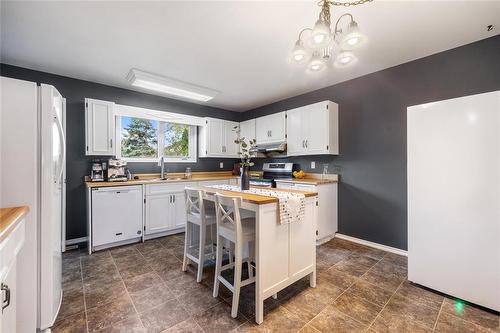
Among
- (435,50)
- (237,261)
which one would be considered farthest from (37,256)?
(435,50)

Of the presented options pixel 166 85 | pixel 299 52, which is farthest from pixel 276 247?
pixel 166 85

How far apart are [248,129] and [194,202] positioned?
9.67 feet

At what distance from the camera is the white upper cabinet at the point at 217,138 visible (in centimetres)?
457

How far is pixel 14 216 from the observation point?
1.14 metres

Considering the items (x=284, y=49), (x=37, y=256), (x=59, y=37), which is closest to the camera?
(x=37, y=256)

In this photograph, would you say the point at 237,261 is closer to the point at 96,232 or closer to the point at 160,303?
the point at 160,303

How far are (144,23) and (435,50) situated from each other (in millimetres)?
3272

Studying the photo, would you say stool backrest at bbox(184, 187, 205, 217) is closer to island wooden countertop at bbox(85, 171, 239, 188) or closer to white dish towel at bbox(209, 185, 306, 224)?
white dish towel at bbox(209, 185, 306, 224)

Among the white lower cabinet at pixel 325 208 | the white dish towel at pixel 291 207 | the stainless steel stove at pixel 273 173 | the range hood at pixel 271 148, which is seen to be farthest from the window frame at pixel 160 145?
the white dish towel at pixel 291 207

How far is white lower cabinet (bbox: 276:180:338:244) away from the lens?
3218 millimetres

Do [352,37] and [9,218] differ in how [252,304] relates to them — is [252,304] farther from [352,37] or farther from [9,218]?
[352,37]

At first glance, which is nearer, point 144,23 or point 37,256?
point 37,256

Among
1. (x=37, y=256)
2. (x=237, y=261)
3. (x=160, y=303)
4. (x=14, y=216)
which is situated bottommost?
(x=160, y=303)

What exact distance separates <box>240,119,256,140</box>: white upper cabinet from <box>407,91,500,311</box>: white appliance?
10.2 ft
